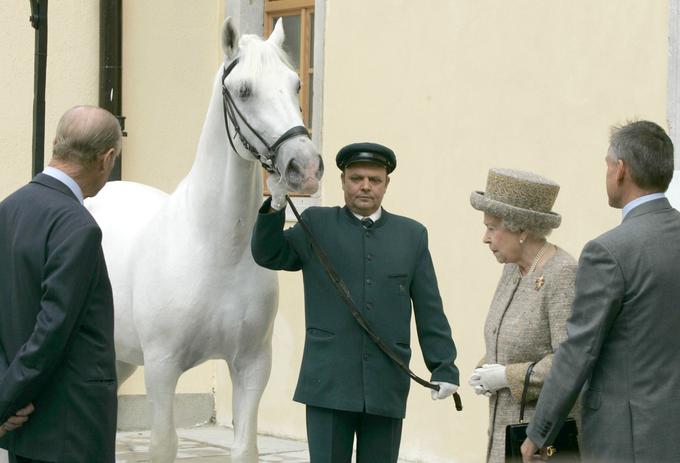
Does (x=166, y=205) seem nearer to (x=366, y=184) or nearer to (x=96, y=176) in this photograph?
(x=366, y=184)

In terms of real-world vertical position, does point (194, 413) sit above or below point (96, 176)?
below

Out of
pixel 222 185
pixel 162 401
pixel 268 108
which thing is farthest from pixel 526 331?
pixel 162 401

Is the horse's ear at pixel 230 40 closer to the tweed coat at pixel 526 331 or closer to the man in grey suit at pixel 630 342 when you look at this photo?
the tweed coat at pixel 526 331

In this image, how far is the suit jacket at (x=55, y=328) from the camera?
10.3 feet

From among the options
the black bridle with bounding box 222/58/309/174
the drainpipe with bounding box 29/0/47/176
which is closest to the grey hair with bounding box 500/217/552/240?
the black bridle with bounding box 222/58/309/174

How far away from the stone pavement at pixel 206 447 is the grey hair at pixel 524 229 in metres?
3.78

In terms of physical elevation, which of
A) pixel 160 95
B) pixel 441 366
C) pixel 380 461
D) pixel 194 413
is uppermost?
pixel 160 95

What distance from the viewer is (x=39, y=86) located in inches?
247

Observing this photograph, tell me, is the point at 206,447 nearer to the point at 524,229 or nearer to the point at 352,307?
the point at 352,307

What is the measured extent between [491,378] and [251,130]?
1276mm

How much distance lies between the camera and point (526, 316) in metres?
3.66

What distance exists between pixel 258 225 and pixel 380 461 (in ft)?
2.86

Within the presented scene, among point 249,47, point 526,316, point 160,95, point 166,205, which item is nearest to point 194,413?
point 160,95

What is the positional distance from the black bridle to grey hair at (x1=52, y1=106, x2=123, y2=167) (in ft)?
2.93
